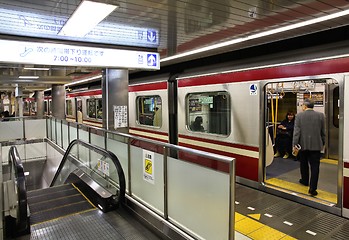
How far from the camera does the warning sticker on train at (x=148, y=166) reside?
361 centimetres

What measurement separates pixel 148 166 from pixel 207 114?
2547mm

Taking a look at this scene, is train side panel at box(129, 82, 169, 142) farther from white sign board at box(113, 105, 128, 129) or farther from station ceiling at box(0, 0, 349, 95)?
station ceiling at box(0, 0, 349, 95)

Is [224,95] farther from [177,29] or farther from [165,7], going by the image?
[165,7]

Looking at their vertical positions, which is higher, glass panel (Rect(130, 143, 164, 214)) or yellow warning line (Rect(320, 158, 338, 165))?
glass panel (Rect(130, 143, 164, 214))

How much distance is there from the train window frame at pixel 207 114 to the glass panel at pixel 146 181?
208 centimetres

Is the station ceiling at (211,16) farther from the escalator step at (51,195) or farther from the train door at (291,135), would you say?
the escalator step at (51,195)

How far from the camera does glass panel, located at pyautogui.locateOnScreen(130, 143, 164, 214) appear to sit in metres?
3.46

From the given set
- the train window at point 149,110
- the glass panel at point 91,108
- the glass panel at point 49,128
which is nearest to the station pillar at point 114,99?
the train window at point 149,110

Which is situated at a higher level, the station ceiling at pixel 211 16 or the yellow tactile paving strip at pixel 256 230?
the station ceiling at pixel 211 16

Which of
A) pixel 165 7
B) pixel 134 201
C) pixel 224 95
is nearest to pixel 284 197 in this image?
pixel 224 95

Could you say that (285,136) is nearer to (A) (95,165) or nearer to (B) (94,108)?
(A) (95,165)

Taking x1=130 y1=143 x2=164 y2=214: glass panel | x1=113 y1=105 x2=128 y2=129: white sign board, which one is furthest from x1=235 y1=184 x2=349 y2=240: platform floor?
x1=113 y1=105 x2=128 y2=129: white sign board

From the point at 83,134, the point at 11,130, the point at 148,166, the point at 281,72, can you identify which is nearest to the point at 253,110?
the point at 281,72

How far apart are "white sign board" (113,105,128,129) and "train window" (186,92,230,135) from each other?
1413mm
